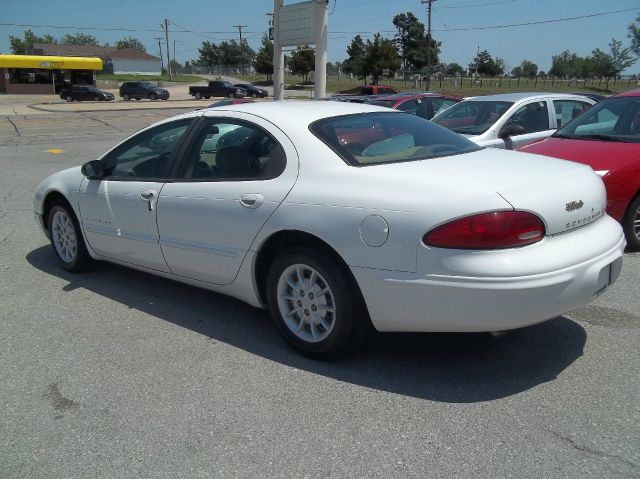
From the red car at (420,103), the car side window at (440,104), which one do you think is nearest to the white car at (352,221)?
the red car at (420,103)

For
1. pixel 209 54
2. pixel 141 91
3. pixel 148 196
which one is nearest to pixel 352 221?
pixel 148 196

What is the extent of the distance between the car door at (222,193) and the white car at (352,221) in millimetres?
10

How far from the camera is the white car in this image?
3.08m

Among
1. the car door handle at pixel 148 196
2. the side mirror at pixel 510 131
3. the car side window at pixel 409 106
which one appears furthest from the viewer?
the car side window at pixel 409 106

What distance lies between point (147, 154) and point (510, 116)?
5124mm

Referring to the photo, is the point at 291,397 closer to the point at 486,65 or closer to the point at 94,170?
the point at 94,170

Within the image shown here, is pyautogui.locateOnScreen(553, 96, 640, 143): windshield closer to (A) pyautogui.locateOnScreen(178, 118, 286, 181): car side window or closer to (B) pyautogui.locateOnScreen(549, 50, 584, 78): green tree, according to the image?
(A) pyautogui.locateOnScreen(178, 118, 286, 181): car side window

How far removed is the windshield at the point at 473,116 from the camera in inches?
320

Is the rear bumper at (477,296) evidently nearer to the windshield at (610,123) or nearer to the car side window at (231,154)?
the car side window at (231,154)

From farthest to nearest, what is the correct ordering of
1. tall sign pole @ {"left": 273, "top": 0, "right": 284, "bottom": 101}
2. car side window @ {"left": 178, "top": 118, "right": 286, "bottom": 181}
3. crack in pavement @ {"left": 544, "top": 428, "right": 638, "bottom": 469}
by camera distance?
tall sign pole @ {"left": 273, "top": 0, "right": 284, "bottom": 101} < car side window @ {"left": 178, "top": 118, "right": 286, "bottom": 181} < crack in pavement @ {"left": 544, "top": 428, "right": 638, "bottom": 469}

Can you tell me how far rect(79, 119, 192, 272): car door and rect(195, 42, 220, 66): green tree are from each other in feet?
456

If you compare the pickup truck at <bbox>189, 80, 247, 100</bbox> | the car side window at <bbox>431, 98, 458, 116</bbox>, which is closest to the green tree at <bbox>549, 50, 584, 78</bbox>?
the pickup truck at <bbox>189, 80, 247, 100</bbox>

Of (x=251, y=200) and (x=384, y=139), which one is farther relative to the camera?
(x=384, y=139)

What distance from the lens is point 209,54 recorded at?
458 feet
